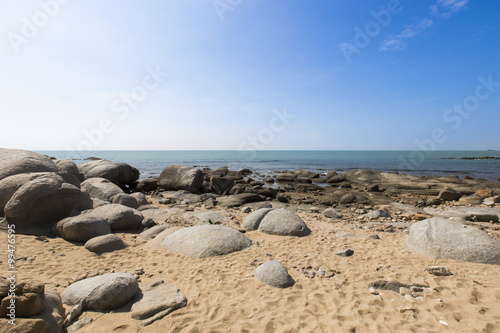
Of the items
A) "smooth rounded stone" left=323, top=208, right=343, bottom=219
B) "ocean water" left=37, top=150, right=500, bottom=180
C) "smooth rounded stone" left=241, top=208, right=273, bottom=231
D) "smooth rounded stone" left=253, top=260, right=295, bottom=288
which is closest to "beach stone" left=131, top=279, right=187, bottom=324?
"smooth rounded stone" left=253, top=260, right=295, bottom=288

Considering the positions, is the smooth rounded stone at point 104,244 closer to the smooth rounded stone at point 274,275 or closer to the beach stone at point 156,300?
the beach stone at point 156,300

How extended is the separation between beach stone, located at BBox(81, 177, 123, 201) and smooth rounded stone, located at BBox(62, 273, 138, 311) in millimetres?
8538

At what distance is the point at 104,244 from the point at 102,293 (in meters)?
2.87

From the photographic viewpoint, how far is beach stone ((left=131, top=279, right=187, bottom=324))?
12.7ft

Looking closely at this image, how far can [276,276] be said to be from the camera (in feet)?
16.1

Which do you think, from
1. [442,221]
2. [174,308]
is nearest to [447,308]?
[442,221]

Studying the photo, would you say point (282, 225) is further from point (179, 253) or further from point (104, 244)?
point (104, 244)

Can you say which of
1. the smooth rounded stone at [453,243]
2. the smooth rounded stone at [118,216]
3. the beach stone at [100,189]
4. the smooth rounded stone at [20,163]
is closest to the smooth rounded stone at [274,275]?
the smooth rounded stone at [453,243]

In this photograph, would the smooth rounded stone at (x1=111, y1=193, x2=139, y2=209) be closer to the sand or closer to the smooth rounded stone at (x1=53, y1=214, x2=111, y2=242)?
the smooth rounded stone at (x1=53, y1=214, x2=111, y2=242)

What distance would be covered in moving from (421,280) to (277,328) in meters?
3.20

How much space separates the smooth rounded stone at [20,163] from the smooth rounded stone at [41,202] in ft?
7.08

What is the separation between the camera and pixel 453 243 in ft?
19.4

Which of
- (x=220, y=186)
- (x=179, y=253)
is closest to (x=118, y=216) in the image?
(x=179, y=253)

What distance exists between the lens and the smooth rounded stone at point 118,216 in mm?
8500
